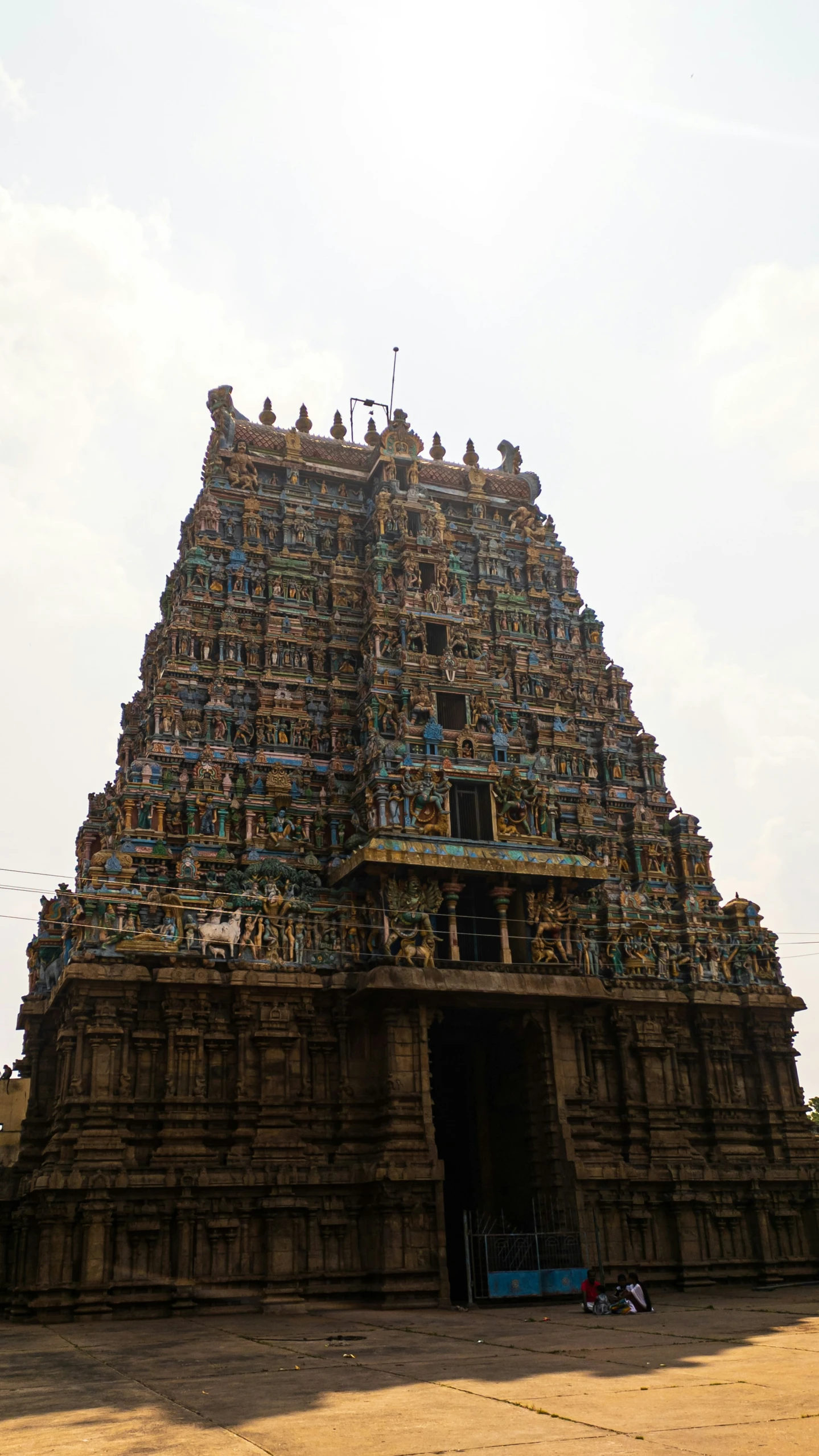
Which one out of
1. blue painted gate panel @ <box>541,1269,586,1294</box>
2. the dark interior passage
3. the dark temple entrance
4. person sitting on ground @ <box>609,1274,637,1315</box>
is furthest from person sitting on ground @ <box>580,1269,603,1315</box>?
the dark interior passage

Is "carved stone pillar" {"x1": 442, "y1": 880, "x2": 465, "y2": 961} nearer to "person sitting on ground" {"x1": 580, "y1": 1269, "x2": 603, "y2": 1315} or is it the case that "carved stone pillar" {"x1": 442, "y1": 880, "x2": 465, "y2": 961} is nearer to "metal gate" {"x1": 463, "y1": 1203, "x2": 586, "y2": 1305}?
"metal gate" {"x1": 463, "y1": 1203, "x2": 586, "y2": 1305}

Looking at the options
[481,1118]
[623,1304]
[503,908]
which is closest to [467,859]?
[503,908]

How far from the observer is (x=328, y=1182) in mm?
29344

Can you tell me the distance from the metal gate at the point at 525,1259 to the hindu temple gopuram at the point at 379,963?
0.13 meters

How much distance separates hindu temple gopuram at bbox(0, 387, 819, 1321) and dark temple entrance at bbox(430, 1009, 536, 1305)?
0.14 metres

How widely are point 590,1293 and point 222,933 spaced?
503 inches

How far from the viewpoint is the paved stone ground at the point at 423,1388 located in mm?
11609

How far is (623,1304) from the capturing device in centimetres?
2542

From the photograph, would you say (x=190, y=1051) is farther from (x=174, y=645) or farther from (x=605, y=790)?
(x=605, y=790)

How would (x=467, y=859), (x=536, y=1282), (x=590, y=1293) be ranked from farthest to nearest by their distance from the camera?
(x=467, y=859) < (x=536, y=1282) < (x=590, y=1293)

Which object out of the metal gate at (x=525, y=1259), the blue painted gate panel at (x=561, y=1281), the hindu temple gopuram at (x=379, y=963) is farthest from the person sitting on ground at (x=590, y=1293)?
the hindu temple gopuram at (x=379, y=963)

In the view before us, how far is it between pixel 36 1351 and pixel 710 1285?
19.2m

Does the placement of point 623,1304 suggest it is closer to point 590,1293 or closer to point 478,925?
point 590,1293

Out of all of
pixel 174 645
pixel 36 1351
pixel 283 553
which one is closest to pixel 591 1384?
pixel 36 1351
